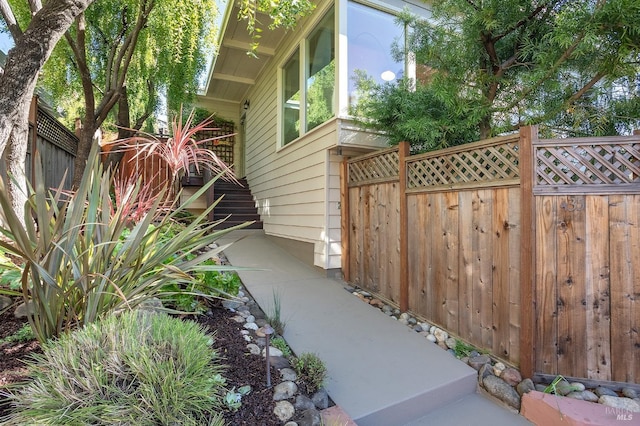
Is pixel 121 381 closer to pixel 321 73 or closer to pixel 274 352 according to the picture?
pixel 274 352

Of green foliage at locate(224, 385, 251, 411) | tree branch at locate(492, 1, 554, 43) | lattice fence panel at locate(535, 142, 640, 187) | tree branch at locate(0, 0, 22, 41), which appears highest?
tree branch at locate(0, 0, 22, 41)

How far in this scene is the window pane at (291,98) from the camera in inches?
215

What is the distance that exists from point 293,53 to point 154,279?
4.81 metres

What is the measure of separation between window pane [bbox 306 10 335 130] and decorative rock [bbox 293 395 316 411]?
3.44 metres

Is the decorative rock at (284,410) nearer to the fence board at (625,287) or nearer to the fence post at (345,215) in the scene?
the fence board at (625,287)

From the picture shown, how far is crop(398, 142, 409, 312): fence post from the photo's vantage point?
Result: 338 cm

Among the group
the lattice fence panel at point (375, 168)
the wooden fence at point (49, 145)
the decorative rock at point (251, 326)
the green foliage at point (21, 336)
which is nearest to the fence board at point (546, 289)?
the lattice fence panel at point (375, 168)

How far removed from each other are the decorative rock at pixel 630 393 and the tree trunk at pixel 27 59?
4184mm

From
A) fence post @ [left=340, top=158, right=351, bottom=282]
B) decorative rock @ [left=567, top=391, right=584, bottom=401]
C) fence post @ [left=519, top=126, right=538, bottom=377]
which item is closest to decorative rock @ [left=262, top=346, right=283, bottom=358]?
fence post @ [left=519, top=126, right=538, bottom=377]

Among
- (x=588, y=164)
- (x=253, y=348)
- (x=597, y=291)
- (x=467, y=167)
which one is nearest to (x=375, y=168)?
(x=467, y=167)

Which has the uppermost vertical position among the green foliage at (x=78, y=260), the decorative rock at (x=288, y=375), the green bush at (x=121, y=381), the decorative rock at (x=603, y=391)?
the green foliage at (x=78, y=260)

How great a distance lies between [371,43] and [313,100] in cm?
113

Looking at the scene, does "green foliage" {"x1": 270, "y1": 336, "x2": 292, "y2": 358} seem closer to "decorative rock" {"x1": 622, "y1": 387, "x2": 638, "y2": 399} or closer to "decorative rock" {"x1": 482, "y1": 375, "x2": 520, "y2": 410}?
"decorative rock" {"x1": 482, "y1": 375, "x2": 520, "y2": 410}

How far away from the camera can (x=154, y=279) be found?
1923 mm
